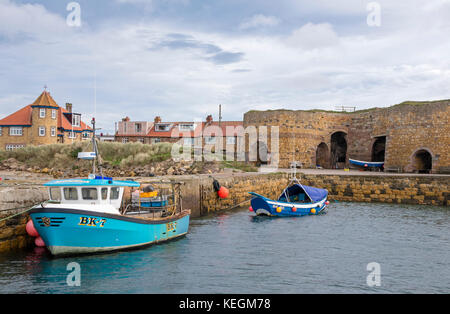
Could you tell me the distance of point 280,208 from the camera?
21328 mm

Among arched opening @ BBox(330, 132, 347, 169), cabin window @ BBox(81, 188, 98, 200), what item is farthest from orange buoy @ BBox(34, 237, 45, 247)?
arched opening @ BBox(330, 132, 347, 169)

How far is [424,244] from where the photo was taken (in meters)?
15.2

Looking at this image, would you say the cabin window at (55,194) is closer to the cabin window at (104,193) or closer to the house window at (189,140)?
the cabin window at (104,193)

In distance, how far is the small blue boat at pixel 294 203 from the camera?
21094 mm

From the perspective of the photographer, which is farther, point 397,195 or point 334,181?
point 334,181

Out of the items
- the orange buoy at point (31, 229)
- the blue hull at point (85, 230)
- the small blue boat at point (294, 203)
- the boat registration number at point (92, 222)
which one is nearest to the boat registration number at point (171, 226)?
the blue hull at point (85, 230)

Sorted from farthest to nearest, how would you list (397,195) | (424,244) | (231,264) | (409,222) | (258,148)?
(258,148)
(397,195)
(409,222)
(424,244)
(231,264)

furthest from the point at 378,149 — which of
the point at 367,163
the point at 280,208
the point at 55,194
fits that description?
the point at 55,194

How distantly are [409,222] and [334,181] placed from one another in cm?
1096

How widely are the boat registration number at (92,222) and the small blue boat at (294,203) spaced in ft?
32.5

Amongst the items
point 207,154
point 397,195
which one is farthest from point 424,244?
point 207,154

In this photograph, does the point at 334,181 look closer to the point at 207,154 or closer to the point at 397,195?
the point at 397,195

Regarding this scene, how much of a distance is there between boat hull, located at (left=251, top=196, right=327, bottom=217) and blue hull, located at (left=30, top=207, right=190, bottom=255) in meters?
8.97
